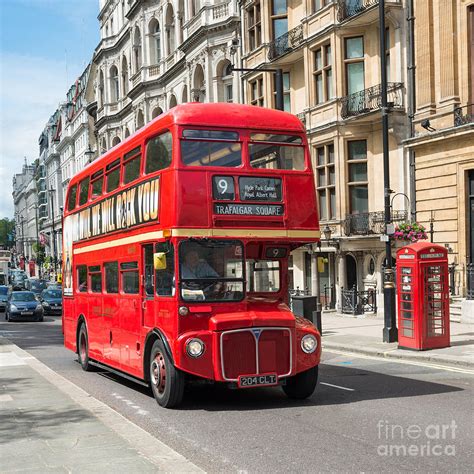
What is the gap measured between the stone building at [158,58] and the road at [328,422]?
28815 mm

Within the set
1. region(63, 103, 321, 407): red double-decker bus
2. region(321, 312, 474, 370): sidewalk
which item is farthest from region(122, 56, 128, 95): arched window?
region(63, 103, 321, 407): red double-decker bus

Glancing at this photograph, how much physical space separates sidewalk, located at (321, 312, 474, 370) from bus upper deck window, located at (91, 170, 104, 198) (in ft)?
23.8

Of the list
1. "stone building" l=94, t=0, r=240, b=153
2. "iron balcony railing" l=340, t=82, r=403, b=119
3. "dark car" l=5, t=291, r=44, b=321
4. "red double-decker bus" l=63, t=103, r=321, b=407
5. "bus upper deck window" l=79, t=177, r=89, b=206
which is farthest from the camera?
"stone building" l=94, t=0, r=240, b=153

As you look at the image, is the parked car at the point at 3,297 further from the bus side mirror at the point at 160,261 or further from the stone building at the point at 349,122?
the bus side mirror at the point at 160,261

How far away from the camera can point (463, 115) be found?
2439 cm

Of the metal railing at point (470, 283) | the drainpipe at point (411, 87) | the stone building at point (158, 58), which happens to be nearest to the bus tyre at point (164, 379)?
the metal railing at point (470, 283)

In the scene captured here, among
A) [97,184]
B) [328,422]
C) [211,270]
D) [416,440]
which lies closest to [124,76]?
[97,184]

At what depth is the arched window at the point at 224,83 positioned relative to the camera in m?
41.7

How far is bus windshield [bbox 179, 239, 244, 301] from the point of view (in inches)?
416

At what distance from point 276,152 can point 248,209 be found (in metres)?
1.07

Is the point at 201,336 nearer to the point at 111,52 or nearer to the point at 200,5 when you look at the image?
the point at 200,5

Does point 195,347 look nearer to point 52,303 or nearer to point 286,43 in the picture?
point 286,43

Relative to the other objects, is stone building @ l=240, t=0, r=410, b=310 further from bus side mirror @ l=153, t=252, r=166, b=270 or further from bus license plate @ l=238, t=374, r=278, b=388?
bus side mirror @ l=153, t=252, r=166, b=270

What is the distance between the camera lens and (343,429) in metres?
8.89
